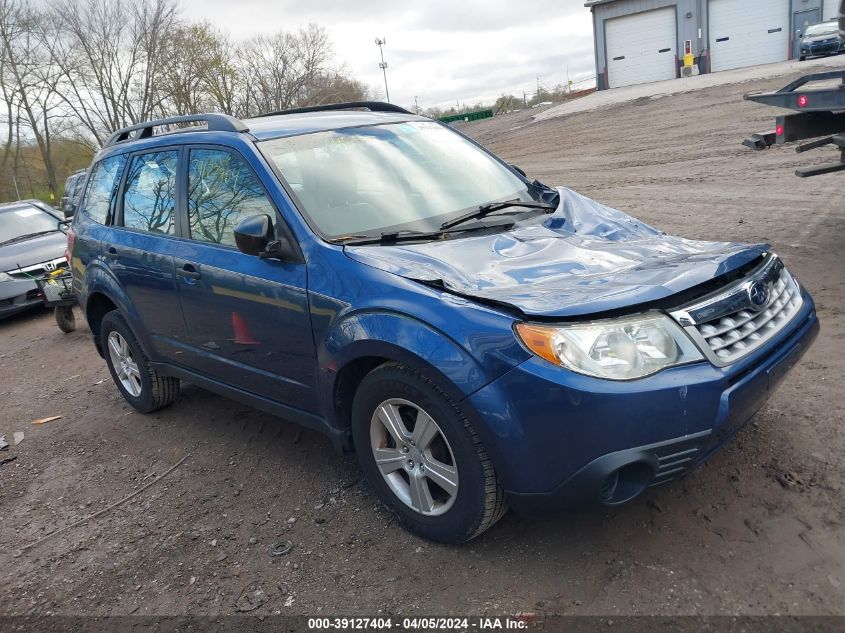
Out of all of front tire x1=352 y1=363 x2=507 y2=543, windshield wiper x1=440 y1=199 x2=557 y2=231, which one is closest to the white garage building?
windshield wiper x1=440 y1=199 x2=557 y2=231

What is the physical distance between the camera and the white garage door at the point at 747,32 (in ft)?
103

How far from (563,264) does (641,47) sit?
3490cm

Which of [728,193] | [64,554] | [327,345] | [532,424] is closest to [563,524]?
[532,424]

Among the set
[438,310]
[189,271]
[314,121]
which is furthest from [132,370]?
[438,310]

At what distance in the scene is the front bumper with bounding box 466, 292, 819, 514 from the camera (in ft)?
7.77

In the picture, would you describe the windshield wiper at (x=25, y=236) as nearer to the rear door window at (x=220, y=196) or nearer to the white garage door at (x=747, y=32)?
the rear door window at (x=220, y=196)

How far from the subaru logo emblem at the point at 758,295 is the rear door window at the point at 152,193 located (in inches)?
123

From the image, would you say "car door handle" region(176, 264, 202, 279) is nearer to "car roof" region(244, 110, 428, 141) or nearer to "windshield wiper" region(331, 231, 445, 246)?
"car roof" region(244, 110, 428, 141)

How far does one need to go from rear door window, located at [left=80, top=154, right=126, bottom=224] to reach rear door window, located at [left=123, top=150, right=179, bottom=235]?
23cm

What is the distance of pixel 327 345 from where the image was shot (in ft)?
10.1

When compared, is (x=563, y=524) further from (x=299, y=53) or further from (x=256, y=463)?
(x=299, y=53)

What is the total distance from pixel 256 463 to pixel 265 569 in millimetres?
1093

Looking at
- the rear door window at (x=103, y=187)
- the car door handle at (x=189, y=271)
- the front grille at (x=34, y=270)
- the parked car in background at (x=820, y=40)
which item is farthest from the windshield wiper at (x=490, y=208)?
the parked car in background at (x=820, y=40)

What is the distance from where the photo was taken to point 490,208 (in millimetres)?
3602
